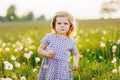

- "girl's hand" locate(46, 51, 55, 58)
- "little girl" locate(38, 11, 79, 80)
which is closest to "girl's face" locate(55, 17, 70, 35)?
"little girl" locate(38, 11, 79, 80)

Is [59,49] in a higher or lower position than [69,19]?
lower

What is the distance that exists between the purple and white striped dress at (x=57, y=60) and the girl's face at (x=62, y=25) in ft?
0.32

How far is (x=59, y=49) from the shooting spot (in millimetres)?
5211

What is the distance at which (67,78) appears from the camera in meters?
5.19

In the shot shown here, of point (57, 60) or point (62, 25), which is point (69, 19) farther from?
point (57, 60)

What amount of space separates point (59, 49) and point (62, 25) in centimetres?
25

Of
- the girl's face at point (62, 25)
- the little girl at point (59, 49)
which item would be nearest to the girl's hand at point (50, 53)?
the little girl at point (59, 49)

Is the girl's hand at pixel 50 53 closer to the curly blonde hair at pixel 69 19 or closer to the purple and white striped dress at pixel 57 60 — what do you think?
the purple and white striped dress at pixel 57 60

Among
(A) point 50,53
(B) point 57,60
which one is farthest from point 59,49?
(A) point 50,53

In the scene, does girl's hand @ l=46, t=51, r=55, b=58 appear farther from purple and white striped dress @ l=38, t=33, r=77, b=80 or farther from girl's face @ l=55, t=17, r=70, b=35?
girl's face @ l=55, t=17, r=70, b=35

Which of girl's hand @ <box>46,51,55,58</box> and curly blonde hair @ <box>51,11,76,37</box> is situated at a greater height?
curly blonde hair @ <box>51,11,76,37</box>

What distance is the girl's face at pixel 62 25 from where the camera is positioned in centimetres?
514

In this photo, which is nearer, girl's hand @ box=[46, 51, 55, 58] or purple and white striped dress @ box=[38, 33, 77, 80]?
girl's hand @ box=[46, 51, 55, 58]

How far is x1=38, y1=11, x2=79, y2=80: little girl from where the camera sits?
5.16m
